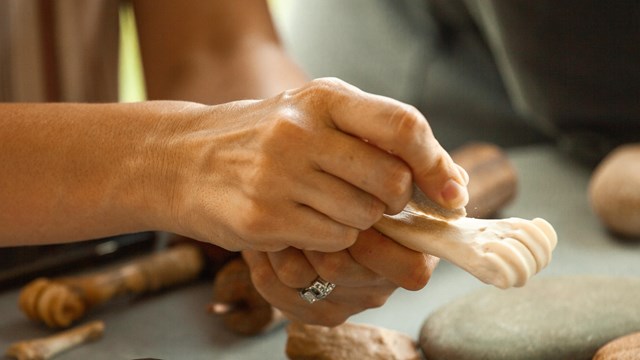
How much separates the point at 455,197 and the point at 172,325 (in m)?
0.41

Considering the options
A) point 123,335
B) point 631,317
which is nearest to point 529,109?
point 631,317

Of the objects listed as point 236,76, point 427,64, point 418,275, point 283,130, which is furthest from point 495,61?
point 283,130

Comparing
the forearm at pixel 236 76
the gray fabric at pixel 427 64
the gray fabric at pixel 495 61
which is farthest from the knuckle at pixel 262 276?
the gray fabric at pixel 427 64

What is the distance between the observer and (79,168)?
0.72 m

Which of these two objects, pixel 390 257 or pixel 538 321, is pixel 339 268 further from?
pixel 538 321

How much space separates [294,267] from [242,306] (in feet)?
0.63

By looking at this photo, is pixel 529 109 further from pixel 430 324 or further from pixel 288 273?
pixel 288 273

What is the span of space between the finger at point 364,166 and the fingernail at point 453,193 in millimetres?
30

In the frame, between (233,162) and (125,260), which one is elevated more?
(233,162)

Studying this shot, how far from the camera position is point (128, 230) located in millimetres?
747

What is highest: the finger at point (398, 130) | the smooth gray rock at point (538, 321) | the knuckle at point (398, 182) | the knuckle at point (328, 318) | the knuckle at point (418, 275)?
the finger at point (398, 130)

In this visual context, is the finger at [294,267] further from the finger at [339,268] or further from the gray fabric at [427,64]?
the gray fabric at [427,64]

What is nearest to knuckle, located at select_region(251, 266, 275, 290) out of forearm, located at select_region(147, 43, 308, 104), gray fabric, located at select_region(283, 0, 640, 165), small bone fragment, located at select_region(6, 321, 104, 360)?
small bone fragment, located at select_region(6, 321, 104, 360)

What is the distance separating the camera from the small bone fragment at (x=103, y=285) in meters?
0.90
